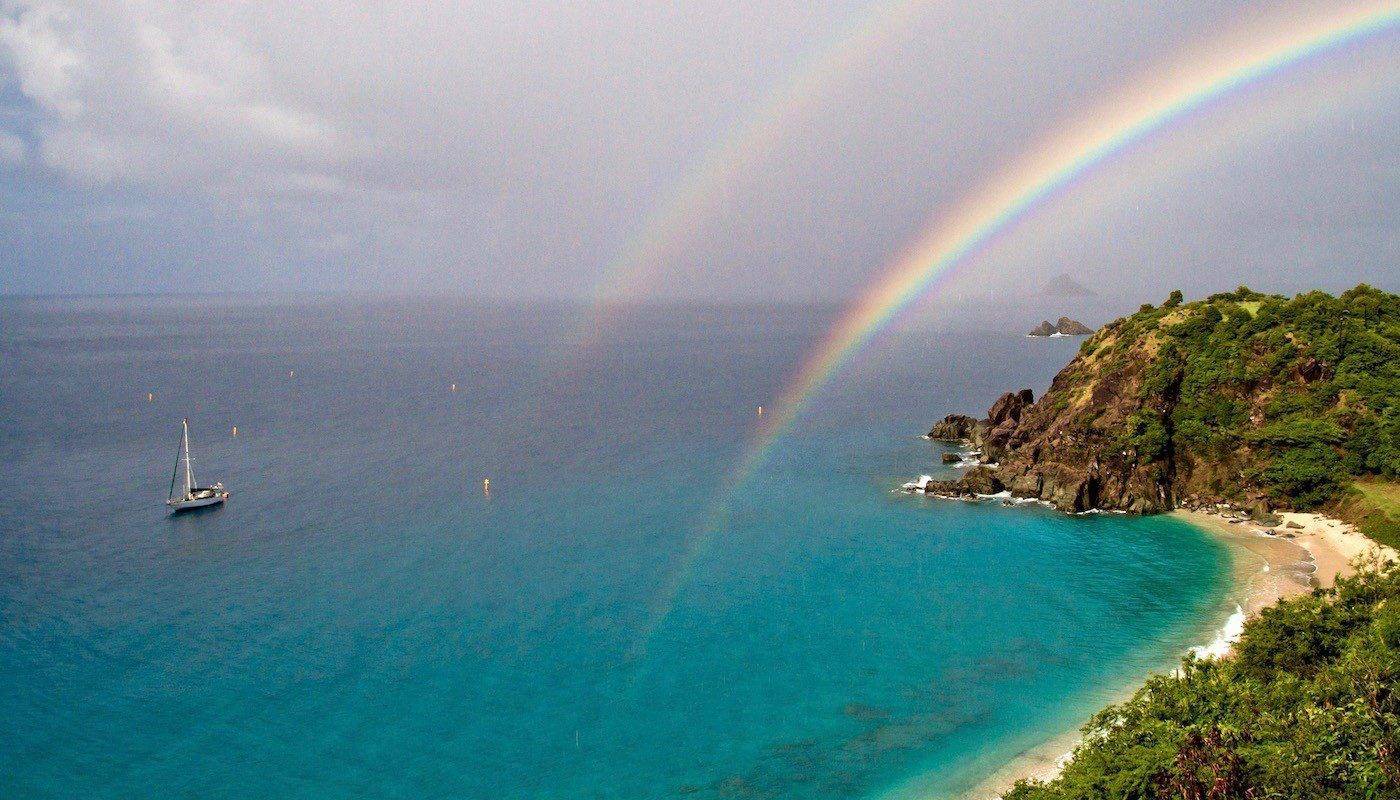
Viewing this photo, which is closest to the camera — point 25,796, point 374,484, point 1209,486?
point 25,796

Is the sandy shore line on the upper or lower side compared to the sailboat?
upper

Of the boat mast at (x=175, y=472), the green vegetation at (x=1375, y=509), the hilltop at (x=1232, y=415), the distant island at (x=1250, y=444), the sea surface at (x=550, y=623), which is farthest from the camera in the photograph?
the boat mast at (x=175, y=472)

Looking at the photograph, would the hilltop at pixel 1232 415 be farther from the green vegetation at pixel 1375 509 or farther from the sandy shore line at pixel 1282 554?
the sandy shore line at pixel 1282 554

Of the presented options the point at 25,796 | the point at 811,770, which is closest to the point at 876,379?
the point at 811,770

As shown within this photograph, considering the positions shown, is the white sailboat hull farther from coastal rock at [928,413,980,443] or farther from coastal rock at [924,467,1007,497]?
coastal rock at [928,413,980,443]

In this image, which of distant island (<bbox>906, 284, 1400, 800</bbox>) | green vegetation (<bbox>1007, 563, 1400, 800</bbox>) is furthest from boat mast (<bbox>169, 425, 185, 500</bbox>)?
green vegetation (<bbox>1007, 563, 1400, 800</bbox>)

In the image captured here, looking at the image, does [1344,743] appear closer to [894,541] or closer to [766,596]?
[766,596]

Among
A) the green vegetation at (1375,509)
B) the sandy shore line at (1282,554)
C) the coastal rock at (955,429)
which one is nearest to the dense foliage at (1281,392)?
the green vegetation at (1375,509)
